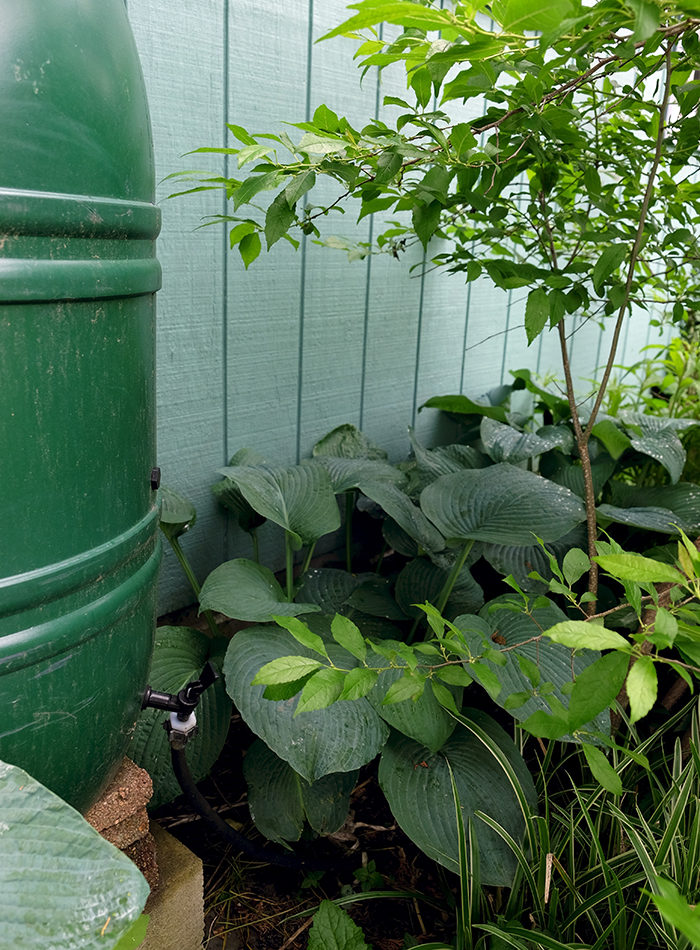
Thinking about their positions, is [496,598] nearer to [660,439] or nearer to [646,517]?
[646,517]

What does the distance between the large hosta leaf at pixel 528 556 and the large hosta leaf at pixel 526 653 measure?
0.25 meters

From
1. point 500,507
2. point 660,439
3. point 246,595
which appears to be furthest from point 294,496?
point 660,439

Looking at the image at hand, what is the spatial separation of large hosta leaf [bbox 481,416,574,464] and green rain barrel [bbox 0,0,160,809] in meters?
1.03

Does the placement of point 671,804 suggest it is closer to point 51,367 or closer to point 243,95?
point 51,367

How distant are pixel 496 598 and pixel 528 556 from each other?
1.01 ft

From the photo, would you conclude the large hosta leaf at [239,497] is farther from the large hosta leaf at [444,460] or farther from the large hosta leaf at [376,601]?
the large hosta leaf at [444,460]

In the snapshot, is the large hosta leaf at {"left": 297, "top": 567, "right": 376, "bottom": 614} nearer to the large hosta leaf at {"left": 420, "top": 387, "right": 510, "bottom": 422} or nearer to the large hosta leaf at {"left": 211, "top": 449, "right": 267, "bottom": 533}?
the large hosta leaf at {"left": 211, "top": 449, "right": 267, "bottom": 533}

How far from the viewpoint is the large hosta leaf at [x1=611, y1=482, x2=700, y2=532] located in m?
1.67

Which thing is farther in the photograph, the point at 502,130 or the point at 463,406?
the point at 463,406

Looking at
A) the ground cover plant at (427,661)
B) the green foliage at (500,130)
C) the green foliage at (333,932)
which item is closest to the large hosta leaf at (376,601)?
the ground cover plant at (427,661)

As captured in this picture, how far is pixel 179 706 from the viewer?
1034mm

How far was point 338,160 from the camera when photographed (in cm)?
91

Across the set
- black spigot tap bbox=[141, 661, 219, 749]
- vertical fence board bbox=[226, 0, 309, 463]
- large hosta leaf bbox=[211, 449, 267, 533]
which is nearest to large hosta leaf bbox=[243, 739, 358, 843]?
black spigot tap bbox=[141, 661, 219, 749]

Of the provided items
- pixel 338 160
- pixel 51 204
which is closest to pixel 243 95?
pixel 338 160
